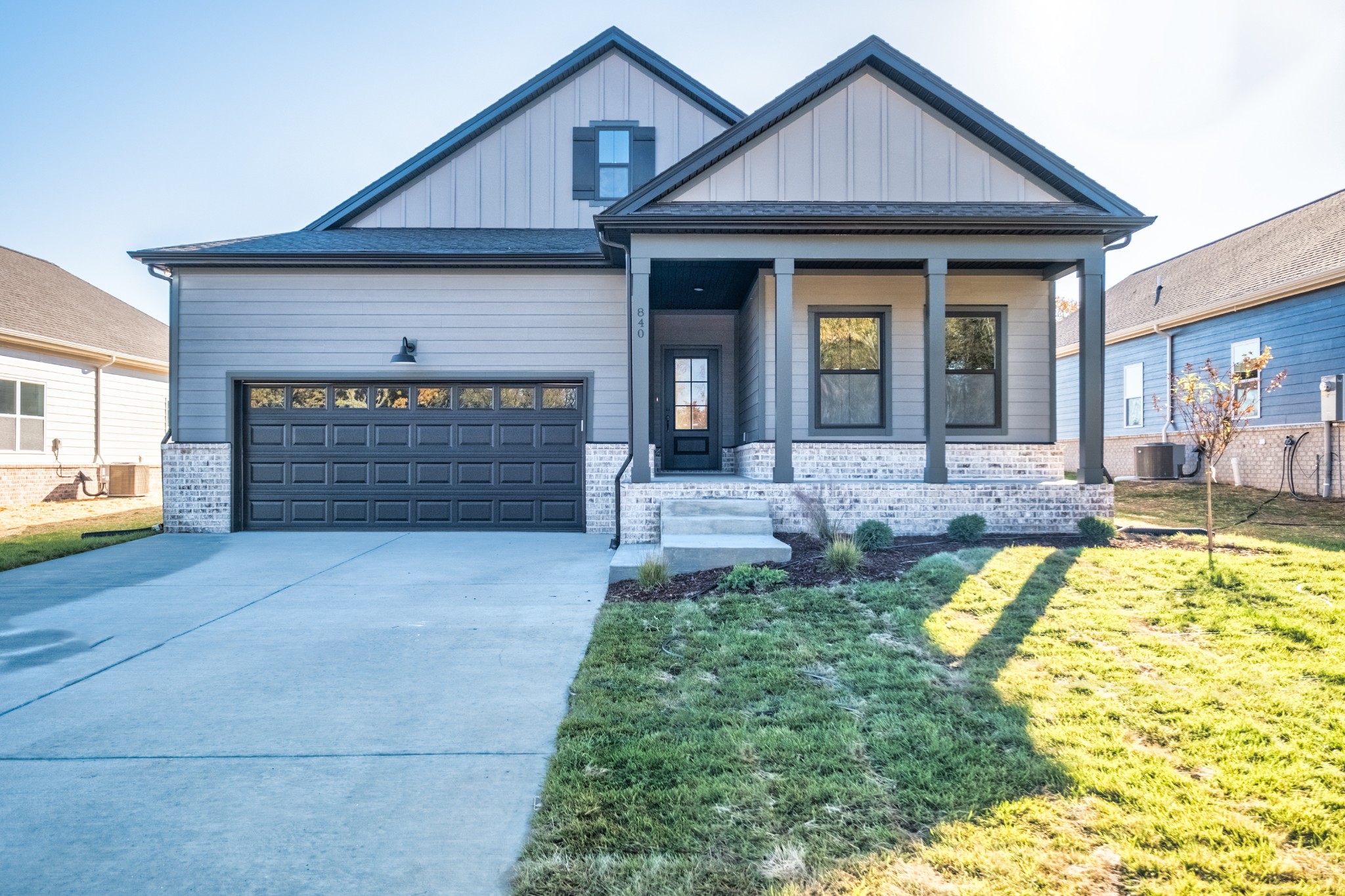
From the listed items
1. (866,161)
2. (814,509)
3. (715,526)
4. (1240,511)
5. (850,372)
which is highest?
(866,161)

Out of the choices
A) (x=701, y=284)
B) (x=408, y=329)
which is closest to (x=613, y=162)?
(x=701, y=284)

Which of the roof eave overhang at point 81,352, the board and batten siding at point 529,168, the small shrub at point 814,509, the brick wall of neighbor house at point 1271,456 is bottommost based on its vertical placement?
the small shrub at point 814,509

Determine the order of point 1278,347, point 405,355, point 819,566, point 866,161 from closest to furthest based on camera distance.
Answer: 1. point 819,566
2. point 866,161
3. point 405,355
4. point 1278,347

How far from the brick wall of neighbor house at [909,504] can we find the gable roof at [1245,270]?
26.7 feet

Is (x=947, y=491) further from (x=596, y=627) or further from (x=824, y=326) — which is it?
(x=596, y=627)

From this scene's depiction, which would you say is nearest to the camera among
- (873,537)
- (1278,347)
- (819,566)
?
(819,566)

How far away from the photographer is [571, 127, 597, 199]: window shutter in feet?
38.7

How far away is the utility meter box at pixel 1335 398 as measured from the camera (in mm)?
11812

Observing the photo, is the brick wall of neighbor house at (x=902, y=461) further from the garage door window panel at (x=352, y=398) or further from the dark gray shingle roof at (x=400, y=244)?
the garage door window panel at (x=352, y=398)

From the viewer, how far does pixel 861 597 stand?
5.45 metres

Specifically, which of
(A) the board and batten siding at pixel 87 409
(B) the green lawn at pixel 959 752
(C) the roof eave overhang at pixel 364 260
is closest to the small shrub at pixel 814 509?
(B) the green lawn at pixel 959 752

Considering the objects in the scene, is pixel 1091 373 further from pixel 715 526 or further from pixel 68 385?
pixel 68 385

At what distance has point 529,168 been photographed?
465 inches

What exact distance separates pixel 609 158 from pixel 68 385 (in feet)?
40.8
